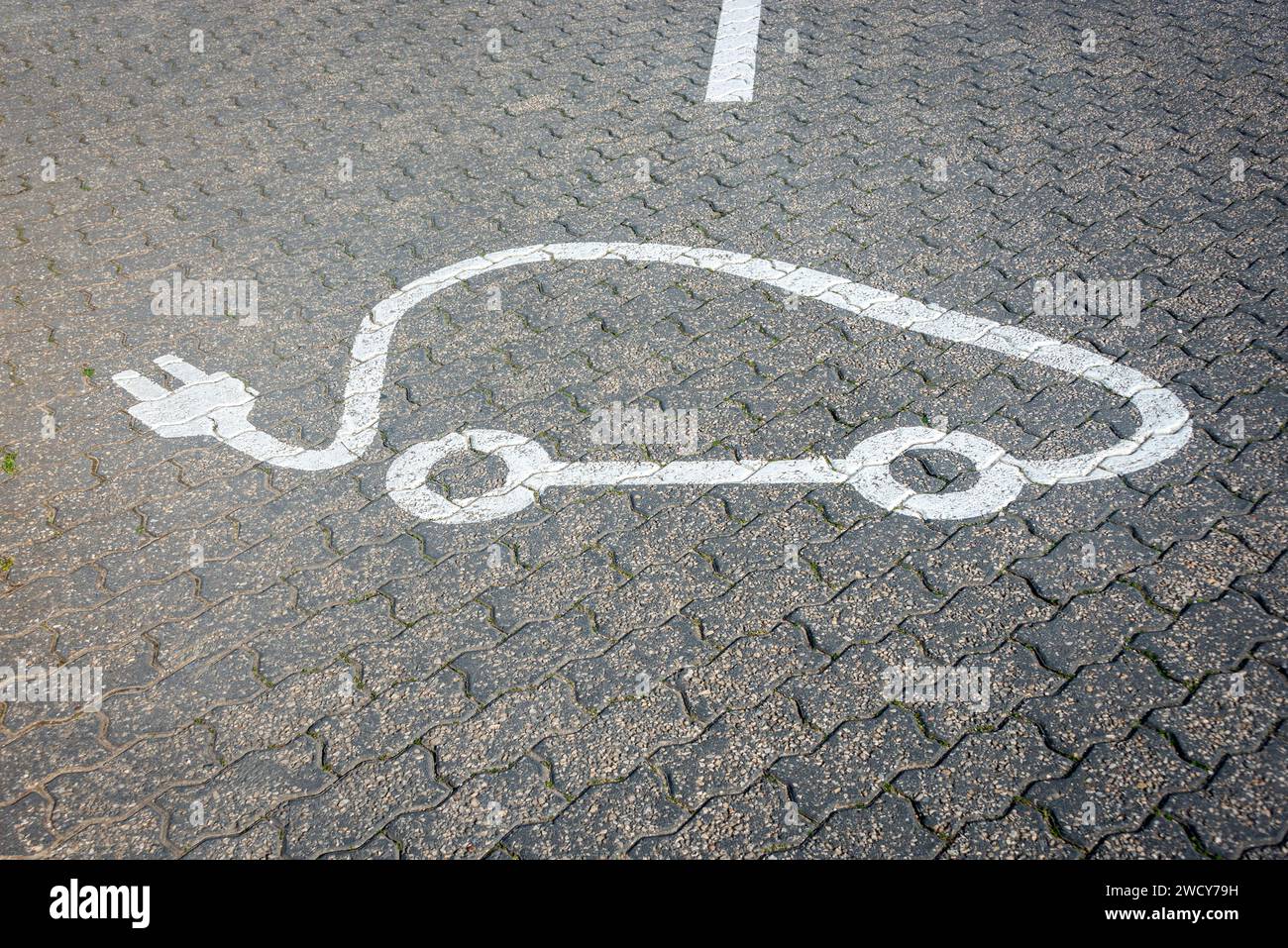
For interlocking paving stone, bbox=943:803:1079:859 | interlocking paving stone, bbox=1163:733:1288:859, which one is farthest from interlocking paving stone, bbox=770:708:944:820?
interlocking paving stone, bbox=1163:733:1288:859

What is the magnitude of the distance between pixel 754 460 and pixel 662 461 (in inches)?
16.8

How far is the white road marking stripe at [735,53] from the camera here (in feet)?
26.0

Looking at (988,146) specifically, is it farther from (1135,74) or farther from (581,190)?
(581,190)

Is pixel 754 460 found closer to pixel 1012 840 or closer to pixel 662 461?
pixel 662 461

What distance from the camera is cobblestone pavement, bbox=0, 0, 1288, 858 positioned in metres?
3.76

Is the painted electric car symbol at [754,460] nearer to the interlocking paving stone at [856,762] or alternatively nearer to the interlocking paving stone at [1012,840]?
the interlocking paving stone at [856,762]

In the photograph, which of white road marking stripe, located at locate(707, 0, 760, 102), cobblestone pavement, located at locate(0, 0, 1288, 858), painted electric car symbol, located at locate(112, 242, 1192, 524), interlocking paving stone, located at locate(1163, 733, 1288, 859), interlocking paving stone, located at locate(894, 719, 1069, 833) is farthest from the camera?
white road marking stripe, located at locate(707, 0, 760, 102)

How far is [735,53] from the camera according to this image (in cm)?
838

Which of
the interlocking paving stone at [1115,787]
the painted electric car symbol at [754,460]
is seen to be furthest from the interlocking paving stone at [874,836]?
the painted electric car symbol at [754,460]

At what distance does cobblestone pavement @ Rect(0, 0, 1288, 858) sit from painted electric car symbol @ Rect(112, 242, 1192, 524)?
0.27 ft

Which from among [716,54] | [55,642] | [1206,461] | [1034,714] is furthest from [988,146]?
[55,642]

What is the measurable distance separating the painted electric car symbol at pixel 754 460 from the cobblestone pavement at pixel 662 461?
0.08 m

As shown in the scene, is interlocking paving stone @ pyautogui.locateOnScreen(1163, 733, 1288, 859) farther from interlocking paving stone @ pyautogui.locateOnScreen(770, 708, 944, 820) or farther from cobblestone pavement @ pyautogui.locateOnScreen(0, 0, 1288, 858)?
interlocking paving stone @ pyautogui.locateOnScreen(770, 708, 944, 820)

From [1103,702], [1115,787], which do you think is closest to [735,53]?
[1103,702]
